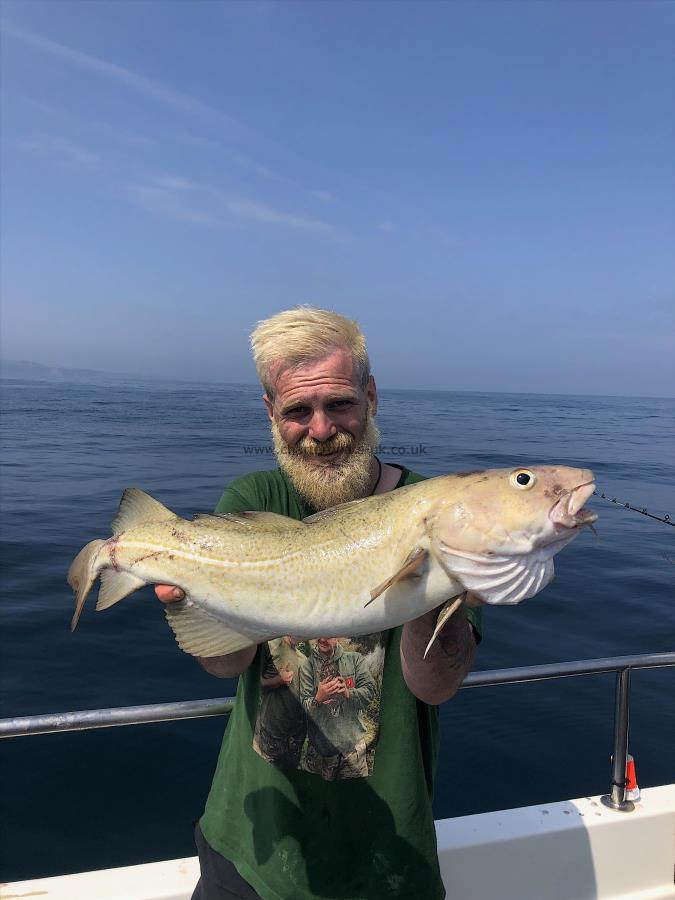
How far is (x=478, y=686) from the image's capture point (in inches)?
127

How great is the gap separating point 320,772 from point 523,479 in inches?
57.1

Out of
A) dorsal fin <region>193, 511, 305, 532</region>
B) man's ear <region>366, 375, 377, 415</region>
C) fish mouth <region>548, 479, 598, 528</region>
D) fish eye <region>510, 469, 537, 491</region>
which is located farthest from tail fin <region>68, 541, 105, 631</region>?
fish mouth <region>548, 479, 598, 528</region>

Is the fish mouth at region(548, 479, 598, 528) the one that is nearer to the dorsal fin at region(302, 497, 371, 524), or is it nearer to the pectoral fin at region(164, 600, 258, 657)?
the dorsal fin at region(302, 497, 371, 524)

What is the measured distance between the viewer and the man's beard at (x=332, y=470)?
109 inches

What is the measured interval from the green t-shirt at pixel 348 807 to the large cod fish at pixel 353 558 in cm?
49

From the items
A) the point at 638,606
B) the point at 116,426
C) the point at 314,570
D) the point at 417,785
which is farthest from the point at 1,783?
the point at 116,426

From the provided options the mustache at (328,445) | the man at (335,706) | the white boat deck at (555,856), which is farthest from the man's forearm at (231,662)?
the white boat deck at (555,856)

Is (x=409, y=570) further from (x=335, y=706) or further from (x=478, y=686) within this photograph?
(x=478, y=686)

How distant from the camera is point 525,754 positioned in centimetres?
628

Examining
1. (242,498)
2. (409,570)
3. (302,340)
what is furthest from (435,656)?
(302,340)

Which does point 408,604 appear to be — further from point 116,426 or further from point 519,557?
point 116,426

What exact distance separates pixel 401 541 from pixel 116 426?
38.5 meters

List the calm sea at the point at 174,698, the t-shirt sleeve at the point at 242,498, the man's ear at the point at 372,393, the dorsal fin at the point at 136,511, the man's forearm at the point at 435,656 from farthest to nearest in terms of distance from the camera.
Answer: the calm sea at the point at 174,698 → the man's ear at the point at 372,393 → the t-shirt sleeve at the point at 242,498 → the dorsal fin at the point at 136,511 → the man's forearm at the point at 435,656

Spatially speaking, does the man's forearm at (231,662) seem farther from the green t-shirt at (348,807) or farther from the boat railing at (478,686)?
the boat railing at (478,686)
